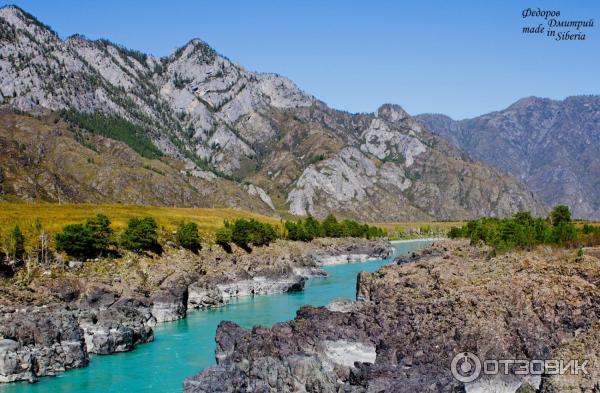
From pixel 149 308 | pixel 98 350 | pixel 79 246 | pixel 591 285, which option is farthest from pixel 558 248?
pixel 79 246

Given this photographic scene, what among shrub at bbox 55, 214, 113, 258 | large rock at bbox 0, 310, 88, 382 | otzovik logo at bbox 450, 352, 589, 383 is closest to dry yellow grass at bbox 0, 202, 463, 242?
shrub at bbox 55, 214, 113, 258

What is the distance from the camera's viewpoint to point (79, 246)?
9519cm

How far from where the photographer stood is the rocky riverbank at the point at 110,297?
204 feet

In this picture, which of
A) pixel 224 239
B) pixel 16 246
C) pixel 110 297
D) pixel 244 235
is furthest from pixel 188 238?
pixel 16 246

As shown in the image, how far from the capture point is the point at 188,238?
4631 inches

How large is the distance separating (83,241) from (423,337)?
215 ft

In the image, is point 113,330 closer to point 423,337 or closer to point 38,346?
point 38,346

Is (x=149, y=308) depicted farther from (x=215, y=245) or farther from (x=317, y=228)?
(x=317, y=228)

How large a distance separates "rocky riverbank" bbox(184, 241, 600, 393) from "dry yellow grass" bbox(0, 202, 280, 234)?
64.6 meters

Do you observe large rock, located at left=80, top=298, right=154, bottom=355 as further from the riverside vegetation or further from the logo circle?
→ the logo circle

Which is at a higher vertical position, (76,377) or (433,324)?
(433,324)

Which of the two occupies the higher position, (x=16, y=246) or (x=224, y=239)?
(x=16, y=246)

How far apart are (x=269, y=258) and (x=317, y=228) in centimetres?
7011

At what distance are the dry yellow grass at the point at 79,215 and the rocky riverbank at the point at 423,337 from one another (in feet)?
212
